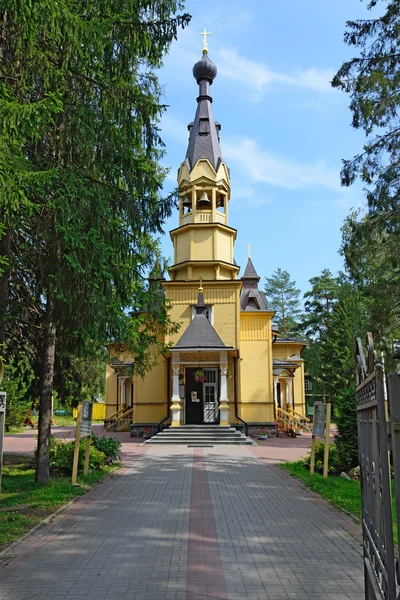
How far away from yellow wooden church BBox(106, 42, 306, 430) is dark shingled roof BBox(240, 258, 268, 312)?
4090mm

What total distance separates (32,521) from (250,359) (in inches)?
822

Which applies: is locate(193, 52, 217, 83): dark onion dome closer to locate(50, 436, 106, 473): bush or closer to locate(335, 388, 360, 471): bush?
locate(335, 388, 360, 471): bush

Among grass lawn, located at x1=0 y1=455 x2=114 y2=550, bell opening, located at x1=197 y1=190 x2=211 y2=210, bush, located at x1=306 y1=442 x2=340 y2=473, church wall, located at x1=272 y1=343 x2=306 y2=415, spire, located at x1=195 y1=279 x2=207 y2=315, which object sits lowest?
grass lawn, located at x1=0 y1=455 x2=114 y2=550

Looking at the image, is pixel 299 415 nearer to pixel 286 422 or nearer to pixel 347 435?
pixel 286 422

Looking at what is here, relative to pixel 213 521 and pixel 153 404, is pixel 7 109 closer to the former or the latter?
pixel 213 521

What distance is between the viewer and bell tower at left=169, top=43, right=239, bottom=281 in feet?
94.8

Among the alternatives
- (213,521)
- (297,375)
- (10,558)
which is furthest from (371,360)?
(297,375)

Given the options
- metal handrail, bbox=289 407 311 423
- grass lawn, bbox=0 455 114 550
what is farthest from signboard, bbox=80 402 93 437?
metal handrail, bbox=289 407 311 423

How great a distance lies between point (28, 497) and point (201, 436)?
44.0 ft

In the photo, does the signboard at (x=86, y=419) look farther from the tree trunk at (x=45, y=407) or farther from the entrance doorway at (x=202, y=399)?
the entrance doorway at (x=202, y=399)

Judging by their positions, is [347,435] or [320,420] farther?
[347,435]

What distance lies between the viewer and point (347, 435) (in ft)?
43.6

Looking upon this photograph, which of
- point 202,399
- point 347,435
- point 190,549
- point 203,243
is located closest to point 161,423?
point 202,399

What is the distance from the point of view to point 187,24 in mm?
9773
